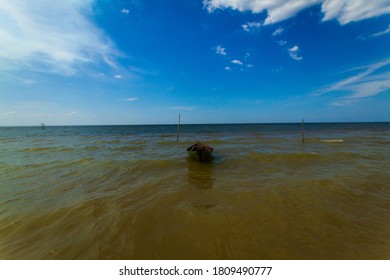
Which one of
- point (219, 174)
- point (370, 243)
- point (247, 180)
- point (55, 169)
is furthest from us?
point (55, 169)

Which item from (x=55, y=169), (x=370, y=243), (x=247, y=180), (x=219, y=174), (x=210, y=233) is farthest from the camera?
(x=55, y=169)

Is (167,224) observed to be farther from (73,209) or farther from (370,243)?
(370,243)

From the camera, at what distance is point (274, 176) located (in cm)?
982

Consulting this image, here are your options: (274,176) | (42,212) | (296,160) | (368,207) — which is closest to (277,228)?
(368,207)

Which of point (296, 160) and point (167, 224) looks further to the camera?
point (296, 160)

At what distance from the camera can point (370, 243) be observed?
14.3 feet

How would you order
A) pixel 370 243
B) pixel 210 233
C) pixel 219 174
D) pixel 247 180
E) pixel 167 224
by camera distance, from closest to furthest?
pixel 370 243, pixel 210 233, pixel 167 224, pixel 247 180, pixel 219 174

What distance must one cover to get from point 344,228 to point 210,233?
4.01m

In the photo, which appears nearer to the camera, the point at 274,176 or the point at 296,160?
the point at 274,176

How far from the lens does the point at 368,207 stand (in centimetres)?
618

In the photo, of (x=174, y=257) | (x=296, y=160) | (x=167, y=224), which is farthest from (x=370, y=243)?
(x=296, y=160)

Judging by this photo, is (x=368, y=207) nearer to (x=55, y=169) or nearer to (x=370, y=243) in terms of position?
(x=370, y=243)
